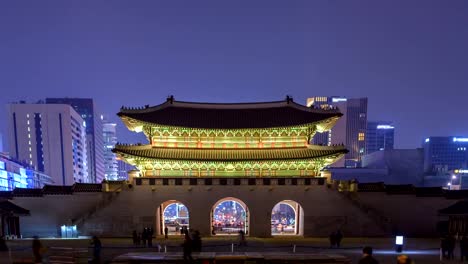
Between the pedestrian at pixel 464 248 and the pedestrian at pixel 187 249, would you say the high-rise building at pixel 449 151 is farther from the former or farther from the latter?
the pedestrian at pixel 187 249

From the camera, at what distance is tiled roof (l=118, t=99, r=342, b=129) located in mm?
23594

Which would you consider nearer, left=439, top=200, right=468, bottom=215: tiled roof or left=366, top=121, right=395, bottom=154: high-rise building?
left=439, top=200, right=468, bottom=215: tiled roof

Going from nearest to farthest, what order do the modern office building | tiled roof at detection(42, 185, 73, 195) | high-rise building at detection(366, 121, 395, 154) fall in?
tiled roof at detection(42, 185, 73, 195) < the modern office building < high-rise building at detection(366, 121, 395, 154)

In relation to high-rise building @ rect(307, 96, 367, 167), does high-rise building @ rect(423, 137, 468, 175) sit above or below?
below

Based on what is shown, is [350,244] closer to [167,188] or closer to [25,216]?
[167,188]

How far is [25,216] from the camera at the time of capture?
891 inches

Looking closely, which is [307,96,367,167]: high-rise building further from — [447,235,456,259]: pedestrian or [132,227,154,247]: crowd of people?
[132,227,154,247]: crowd of people

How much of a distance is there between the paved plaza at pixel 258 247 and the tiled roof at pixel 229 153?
19.6 ft

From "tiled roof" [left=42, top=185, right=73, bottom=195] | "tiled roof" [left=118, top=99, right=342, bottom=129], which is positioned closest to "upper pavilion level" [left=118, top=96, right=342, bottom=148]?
"tiled roof" [left=118, top=99, right=342, bottom=129]

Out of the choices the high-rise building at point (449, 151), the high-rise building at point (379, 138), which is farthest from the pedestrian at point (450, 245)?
the high-rise building at point (379, 138)

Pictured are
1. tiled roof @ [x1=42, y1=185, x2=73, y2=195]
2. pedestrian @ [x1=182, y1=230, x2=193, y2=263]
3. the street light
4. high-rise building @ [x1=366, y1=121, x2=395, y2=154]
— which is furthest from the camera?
high-rise building @ [x1=366, y1=121, x2=395, y2=154]

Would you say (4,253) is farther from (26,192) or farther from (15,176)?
(15,176)

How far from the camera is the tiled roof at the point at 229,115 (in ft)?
77.4

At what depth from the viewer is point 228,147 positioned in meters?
24.1
